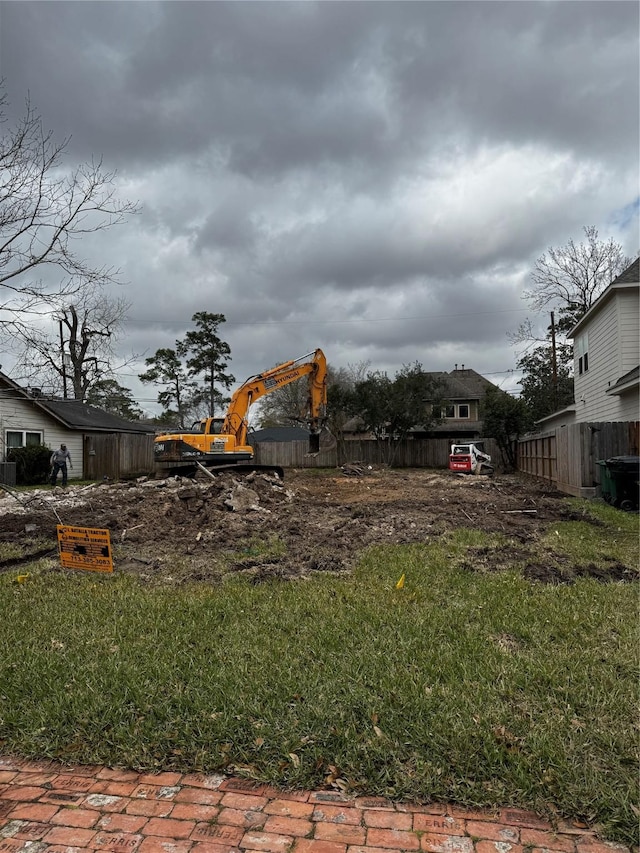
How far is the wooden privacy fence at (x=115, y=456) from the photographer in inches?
1043

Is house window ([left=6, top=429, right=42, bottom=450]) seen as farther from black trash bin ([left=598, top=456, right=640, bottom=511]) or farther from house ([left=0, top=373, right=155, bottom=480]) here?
black trash bin ([left=598, top=456, right=640, bottom=511])

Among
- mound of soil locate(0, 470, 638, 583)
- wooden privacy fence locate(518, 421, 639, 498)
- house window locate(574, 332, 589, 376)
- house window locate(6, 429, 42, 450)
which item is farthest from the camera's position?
→ house window locate(6, 429, 42, 450)

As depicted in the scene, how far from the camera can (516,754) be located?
9.09 feet

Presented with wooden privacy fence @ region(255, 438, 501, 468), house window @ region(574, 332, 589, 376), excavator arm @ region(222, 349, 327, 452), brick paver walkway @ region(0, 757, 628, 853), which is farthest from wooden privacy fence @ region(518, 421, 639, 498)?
wooden privacy fence @ region(255, 438, 501, 468)

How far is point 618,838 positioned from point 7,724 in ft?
10.6

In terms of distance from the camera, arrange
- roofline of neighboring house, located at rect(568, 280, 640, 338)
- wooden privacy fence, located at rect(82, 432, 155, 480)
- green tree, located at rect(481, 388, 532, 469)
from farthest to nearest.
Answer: green tree, located at rect(481, 388, 532, 469), wooden privacy fence, located at rect(82, 432, 155, 480), roofline of neighboring house, located at rect(568, 280, 640, 338)

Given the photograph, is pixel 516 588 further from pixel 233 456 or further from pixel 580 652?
pixel 233 456

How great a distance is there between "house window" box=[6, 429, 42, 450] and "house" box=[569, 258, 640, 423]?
22129 mm

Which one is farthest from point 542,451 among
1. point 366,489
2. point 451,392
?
point 451,392

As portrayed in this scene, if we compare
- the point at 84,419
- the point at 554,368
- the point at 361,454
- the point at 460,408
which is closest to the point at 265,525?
the point at 84,419

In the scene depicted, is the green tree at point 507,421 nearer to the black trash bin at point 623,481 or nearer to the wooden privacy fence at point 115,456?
the black trash bin at point 623,481

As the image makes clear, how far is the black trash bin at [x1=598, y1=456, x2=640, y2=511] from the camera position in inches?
460

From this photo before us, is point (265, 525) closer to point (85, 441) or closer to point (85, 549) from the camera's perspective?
point (85, 549)

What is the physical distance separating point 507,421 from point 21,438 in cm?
2429
